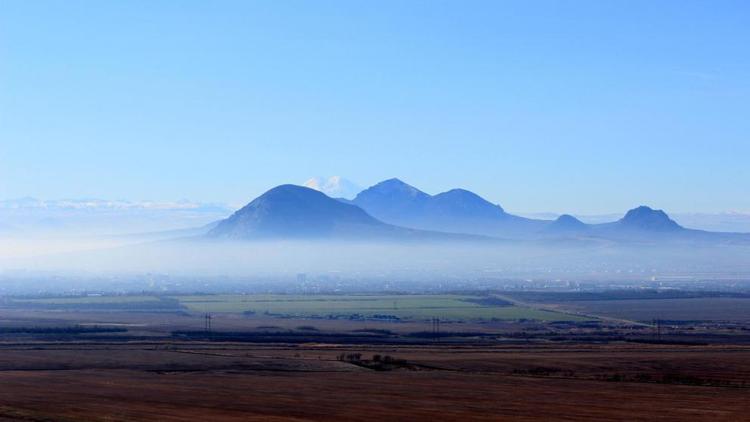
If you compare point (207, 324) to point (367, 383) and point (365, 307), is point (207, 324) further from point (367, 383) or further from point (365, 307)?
point (367, 383)

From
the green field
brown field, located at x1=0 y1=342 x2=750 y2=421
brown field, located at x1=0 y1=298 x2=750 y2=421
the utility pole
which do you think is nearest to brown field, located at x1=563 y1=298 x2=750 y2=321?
the green field

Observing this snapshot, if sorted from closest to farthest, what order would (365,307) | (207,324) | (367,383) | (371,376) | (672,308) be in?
(367,383)
(371,376)
(207,324)
(672,308)
(365,307)

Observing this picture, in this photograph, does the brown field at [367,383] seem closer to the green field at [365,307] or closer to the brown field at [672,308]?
the brown field at [672,308]

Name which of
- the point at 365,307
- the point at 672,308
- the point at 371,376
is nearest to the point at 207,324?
the point at 365,307

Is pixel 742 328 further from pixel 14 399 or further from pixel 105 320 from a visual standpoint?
pixel 14 399

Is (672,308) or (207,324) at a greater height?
(672,308)

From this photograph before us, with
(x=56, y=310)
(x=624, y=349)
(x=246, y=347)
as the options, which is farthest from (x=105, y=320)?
(x=624, y=349)
